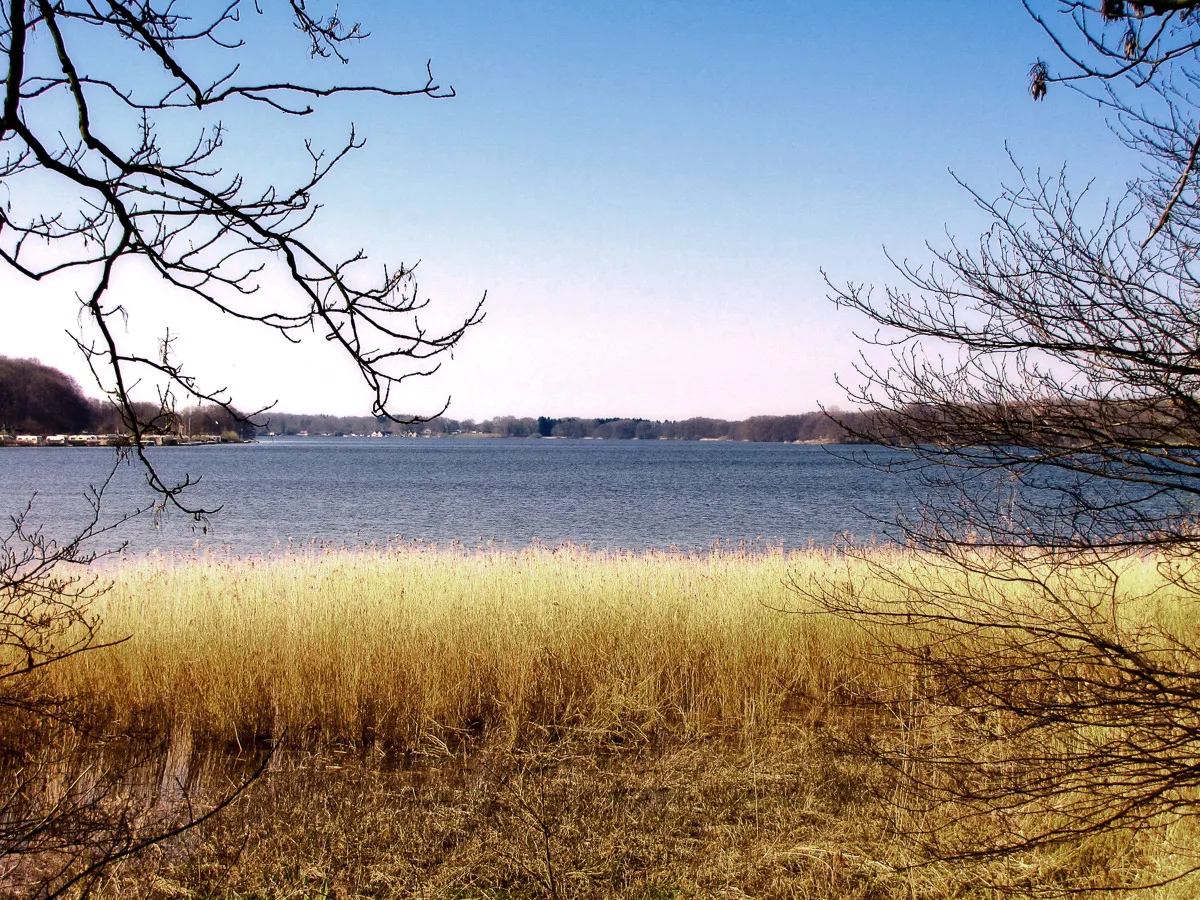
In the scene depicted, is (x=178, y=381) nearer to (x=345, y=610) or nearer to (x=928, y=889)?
(x=928, y=889)

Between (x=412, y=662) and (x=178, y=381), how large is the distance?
5.94 meters

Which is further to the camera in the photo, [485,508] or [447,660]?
[485,508]

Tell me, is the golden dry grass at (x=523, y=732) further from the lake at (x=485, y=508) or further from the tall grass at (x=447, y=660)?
the lake at (x=485, y=508)

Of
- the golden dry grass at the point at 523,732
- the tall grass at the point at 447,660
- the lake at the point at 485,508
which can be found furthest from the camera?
the lake at the point at 485,508

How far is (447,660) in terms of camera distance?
8.59m

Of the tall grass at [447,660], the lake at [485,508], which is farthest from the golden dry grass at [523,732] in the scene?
the lake at [485,508]

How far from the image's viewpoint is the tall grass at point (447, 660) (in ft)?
25.9

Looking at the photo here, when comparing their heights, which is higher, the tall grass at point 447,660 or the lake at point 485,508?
the tall grass at point 447,660

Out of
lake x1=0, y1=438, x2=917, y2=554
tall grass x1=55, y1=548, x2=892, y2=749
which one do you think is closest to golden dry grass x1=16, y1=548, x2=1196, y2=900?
tall grass x1=55, y1=548, x2=892, y2=749

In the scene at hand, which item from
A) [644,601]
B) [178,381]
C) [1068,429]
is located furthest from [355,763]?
[1068,429]

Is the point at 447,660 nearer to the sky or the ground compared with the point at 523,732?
nearer to the sky

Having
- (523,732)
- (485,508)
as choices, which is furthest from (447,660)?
(485,508)

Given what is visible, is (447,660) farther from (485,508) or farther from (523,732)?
(485,508)

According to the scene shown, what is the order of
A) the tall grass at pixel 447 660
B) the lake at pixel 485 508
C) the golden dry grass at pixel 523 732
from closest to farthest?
the golden dry grass at pixel 523 732 < the tall grass at pixel 447 660 < the lake at pixel 485 508
